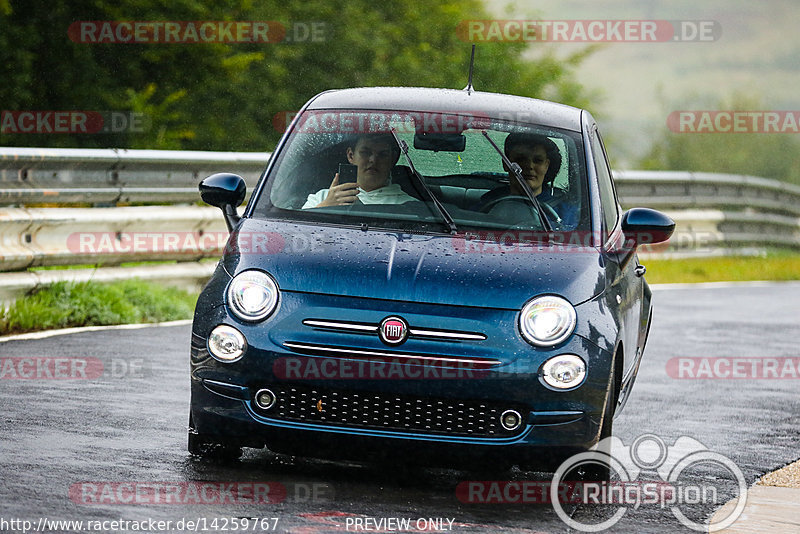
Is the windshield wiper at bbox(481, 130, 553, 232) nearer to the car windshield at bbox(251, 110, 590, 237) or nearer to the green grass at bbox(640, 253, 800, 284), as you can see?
the car windshield at bbox(251, 110, 590, 237)

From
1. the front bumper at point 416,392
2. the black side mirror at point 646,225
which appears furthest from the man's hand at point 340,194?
the black side mirror at point 646,225

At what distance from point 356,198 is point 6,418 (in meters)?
1.94

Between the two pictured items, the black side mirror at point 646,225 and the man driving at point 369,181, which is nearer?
the man driving at point 369,181

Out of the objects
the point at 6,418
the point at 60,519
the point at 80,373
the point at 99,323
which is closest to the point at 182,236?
the point at 99,323

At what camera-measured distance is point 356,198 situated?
22.0 ft

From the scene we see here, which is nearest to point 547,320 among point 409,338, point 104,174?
point 409,338

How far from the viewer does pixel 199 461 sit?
244 inches

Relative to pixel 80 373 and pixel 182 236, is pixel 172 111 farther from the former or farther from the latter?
pixel 80 373

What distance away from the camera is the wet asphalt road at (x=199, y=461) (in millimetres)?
5309
